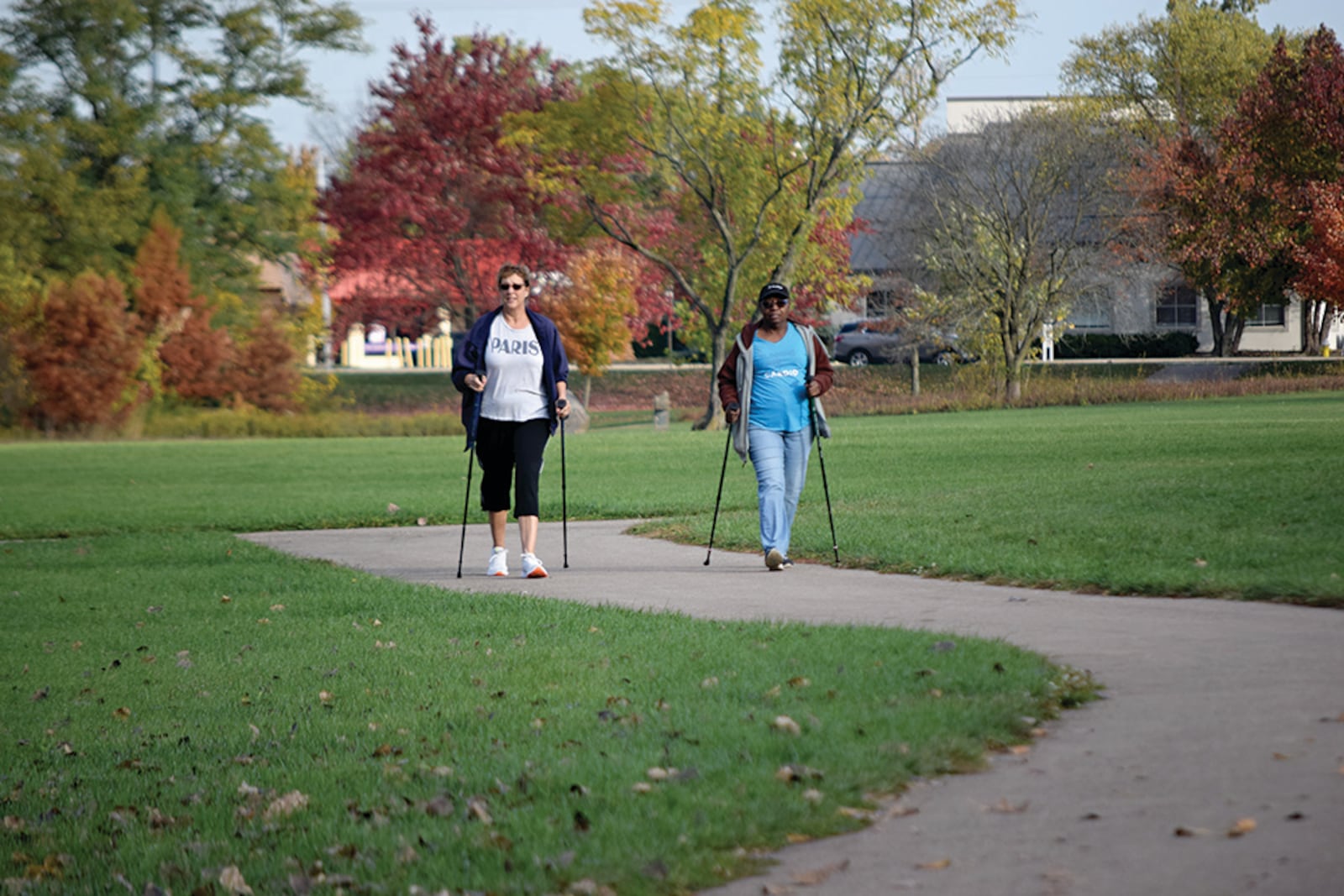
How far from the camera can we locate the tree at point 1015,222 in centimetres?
4150

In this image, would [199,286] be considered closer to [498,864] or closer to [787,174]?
[787,174]

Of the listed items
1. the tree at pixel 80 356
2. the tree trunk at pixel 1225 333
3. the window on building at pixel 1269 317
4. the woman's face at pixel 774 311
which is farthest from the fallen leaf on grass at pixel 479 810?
the window on building at pixel 1269 317

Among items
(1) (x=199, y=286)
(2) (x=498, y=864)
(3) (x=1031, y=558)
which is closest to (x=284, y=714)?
(2) (x=498, y=864)

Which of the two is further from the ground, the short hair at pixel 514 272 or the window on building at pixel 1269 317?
the window on building at pixel 1269 317

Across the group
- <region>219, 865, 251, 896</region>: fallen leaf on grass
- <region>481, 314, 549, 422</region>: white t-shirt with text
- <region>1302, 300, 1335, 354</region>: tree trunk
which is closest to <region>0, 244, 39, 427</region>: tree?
<region>481, 314, 549, 422</region>: white t-shirt with text

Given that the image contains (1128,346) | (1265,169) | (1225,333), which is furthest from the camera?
(1128,346)

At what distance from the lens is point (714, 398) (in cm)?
3678

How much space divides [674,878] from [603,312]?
40.5 m

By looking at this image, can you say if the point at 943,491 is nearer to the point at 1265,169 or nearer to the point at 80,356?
the point at 80,356

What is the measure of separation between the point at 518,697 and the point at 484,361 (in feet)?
15.8

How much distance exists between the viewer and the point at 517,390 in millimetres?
11359

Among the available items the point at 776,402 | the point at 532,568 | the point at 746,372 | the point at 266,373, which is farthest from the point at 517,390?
the point at 266,373

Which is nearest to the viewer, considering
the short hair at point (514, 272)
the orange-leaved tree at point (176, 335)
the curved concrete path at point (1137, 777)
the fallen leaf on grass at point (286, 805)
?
the curved concrete path at point (1137, 777)

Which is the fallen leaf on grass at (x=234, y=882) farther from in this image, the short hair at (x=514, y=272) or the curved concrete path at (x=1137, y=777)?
the short hair at (x=514, y=272)
